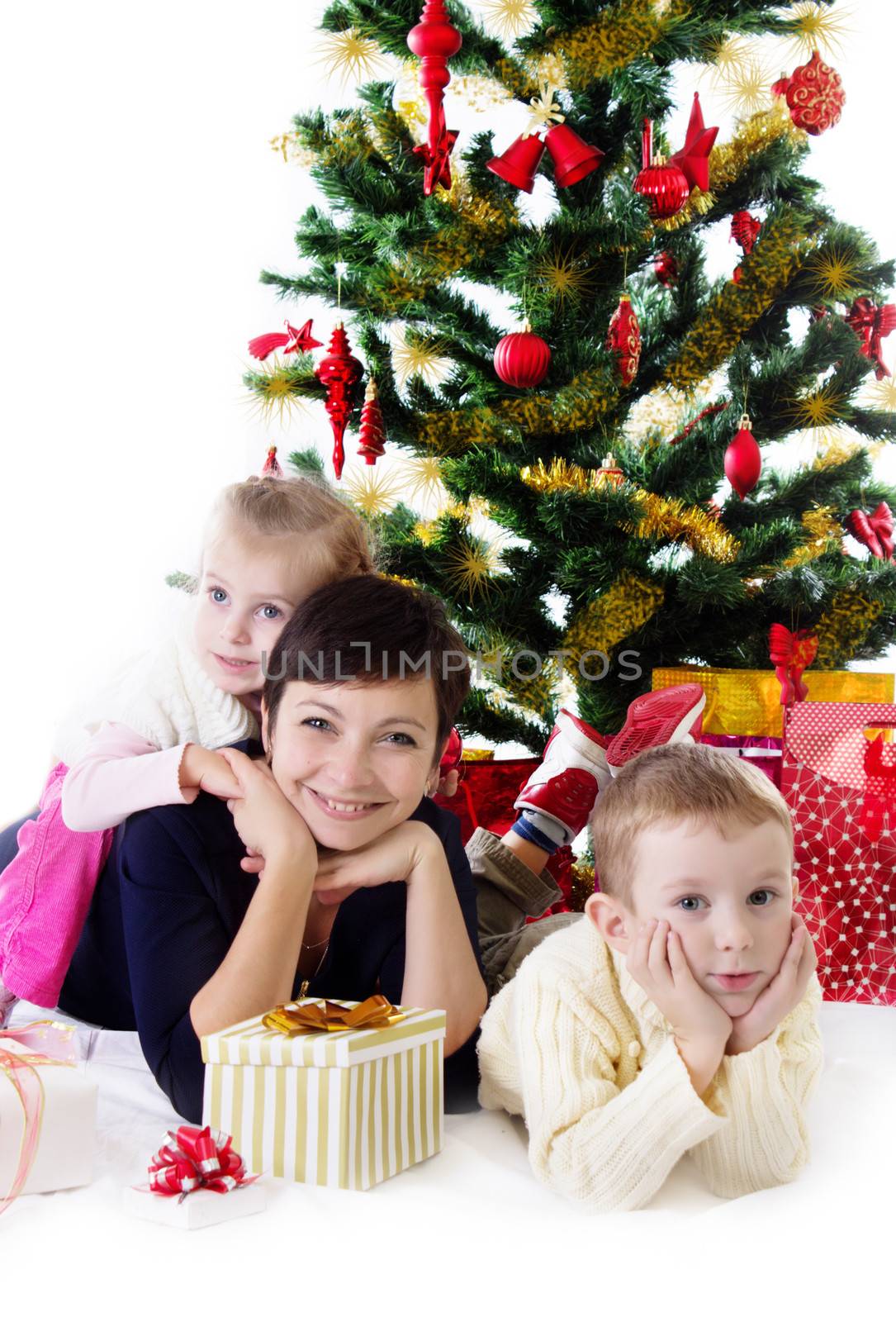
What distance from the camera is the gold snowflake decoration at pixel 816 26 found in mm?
1907

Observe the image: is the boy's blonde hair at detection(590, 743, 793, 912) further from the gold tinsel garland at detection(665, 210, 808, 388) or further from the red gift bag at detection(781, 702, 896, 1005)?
the gold tinsel garland at detection(665, 210, 808, 388)

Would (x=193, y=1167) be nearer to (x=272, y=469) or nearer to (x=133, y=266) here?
(x=272, y=469)

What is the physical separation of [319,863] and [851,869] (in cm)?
77

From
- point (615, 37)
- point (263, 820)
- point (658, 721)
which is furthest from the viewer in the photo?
point (615, 37)

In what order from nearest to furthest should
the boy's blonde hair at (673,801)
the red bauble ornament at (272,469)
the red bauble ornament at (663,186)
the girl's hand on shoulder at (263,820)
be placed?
the boy's blonde hair at (673,801)
the girl's hand on shoulder at (263,820)
the red bauble ornament at (272,469)
the red bauble ornament at (663,186)

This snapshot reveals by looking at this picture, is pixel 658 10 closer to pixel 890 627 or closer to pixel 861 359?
pixel 861 359

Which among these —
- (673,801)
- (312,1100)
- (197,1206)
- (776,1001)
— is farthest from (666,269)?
(197,1206)

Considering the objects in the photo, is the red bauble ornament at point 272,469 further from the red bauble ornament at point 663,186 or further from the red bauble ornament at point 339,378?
the red bauble ornament at point 663,186

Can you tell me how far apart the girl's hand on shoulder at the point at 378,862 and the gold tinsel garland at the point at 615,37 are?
126 centimetres

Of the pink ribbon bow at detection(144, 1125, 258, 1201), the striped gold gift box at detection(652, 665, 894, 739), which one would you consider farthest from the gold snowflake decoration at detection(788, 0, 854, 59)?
the pink ribbon bow at detection(144, 1125, 258, 1201)

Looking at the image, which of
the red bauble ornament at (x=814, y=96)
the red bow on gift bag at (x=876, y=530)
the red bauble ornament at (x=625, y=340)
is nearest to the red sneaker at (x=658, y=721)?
the red bauble ornament at (x=625, y=340)

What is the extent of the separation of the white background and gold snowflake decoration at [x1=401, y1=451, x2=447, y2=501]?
41 centimetres

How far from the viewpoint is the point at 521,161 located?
172 centimetres

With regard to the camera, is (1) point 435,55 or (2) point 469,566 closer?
(1) point 435,55
